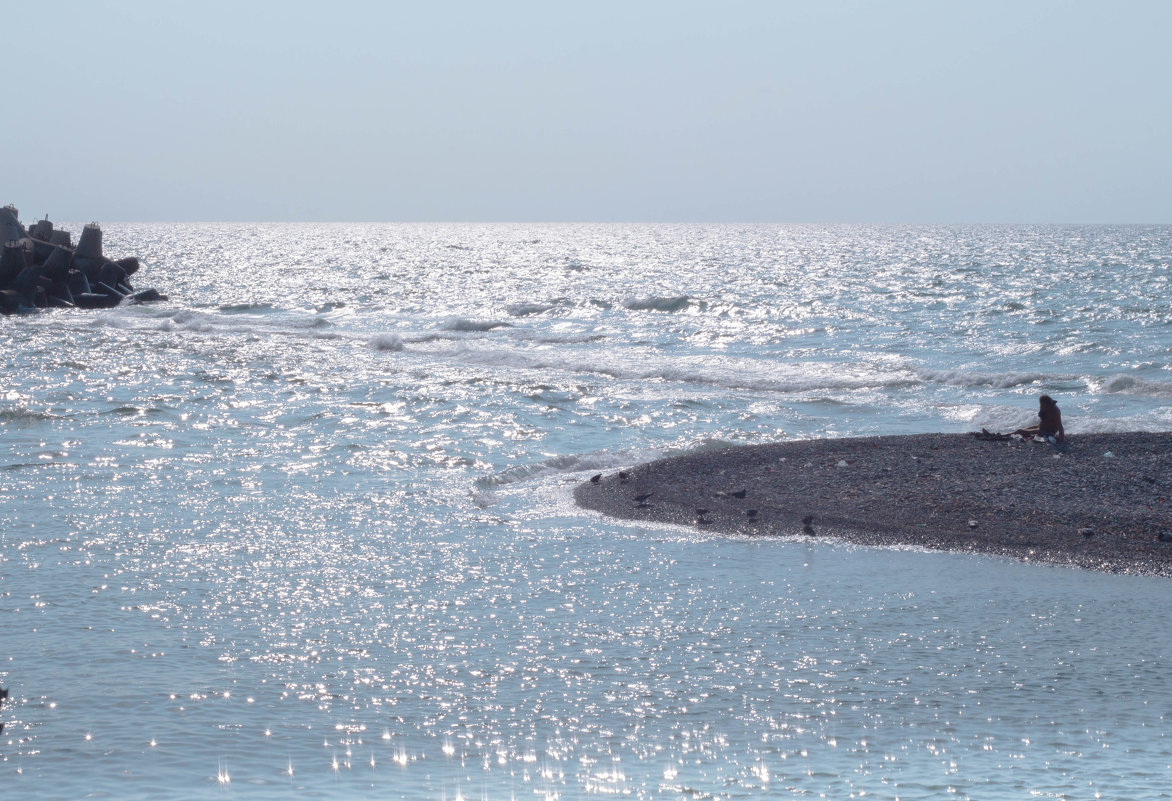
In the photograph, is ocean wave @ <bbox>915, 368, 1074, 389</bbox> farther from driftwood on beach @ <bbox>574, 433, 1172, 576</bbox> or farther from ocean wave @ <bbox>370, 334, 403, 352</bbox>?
ocean wave @ <bbox>370, 334, 403, 352</bbox>

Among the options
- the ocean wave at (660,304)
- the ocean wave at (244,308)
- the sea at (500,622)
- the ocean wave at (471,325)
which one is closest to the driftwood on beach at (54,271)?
the ocean wave at (244,308)

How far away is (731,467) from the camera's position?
44.8ft

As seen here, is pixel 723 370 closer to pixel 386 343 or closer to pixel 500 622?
pixel 386 343

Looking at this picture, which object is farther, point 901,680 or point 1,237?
point 1,237

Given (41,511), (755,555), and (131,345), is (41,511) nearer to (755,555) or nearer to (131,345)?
(755,555)

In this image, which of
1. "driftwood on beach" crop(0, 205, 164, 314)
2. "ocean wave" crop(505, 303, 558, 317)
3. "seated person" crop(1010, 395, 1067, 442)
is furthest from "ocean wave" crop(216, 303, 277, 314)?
"seated person" crop(1010, 395, 1067, 442)

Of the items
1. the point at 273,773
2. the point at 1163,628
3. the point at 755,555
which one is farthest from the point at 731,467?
the point at 273,773

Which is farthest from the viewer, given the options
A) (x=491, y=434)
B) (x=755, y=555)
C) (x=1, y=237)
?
(x=1, y=237)

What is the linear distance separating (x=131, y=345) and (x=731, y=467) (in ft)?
68.1

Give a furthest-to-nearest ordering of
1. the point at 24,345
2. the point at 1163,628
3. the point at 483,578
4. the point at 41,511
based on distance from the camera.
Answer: the point at 24,345
the point at 41,511
the point at 483,578
the point at 1163,628

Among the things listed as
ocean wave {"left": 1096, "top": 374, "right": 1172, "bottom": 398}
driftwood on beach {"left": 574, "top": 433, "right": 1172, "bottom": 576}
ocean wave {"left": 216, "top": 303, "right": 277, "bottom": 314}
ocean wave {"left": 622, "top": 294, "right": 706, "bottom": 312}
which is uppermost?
ocean wave {"left": 622, "top": 294, "right": 706, "bottom": 312}

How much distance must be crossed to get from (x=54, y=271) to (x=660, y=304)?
2125 cm

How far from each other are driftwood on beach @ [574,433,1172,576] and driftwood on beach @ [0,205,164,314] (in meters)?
30.5

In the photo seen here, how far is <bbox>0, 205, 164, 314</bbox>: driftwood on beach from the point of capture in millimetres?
37594
